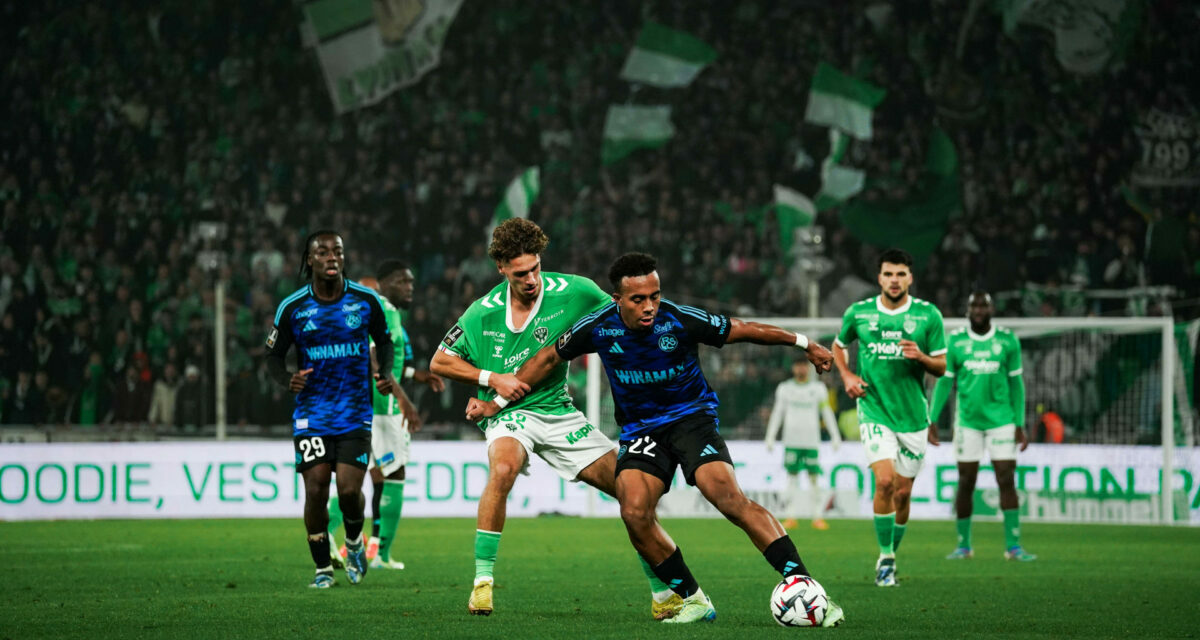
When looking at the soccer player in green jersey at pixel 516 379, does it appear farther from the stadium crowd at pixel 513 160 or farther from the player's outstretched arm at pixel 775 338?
the stadium crowd at pixel 513 160

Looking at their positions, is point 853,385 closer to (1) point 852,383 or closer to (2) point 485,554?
(1) point 852,383

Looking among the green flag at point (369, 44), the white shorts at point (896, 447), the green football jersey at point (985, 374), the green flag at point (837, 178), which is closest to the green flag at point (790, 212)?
the green flag at point (837, 178)

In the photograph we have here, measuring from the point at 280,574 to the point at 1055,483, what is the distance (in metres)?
11.0

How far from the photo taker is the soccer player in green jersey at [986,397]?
1357 cm

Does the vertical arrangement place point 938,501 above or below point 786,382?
below

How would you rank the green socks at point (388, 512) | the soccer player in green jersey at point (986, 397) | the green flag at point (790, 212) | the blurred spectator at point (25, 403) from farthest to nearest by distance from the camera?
the green flag at point (790, 212)
the blurred spectator at point (25, 403)
the soccer player in green jersey at point (986, 397)
the green socks at point (388, 512)

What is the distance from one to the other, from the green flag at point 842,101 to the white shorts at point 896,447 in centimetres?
1794

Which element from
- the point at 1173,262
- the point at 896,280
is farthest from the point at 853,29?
the point at 896,280

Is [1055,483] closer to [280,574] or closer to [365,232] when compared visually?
[280,574]

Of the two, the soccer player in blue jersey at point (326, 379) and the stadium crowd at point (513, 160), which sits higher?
the stadium crowd at point (513, 160)

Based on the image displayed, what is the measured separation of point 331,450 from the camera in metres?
9.40

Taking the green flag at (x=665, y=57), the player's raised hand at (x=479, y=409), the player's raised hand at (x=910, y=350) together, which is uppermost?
the green flag at (x=665, y=57)

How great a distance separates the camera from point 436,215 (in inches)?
1052

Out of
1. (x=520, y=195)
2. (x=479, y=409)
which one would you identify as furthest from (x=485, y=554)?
(x=520, y=195)
